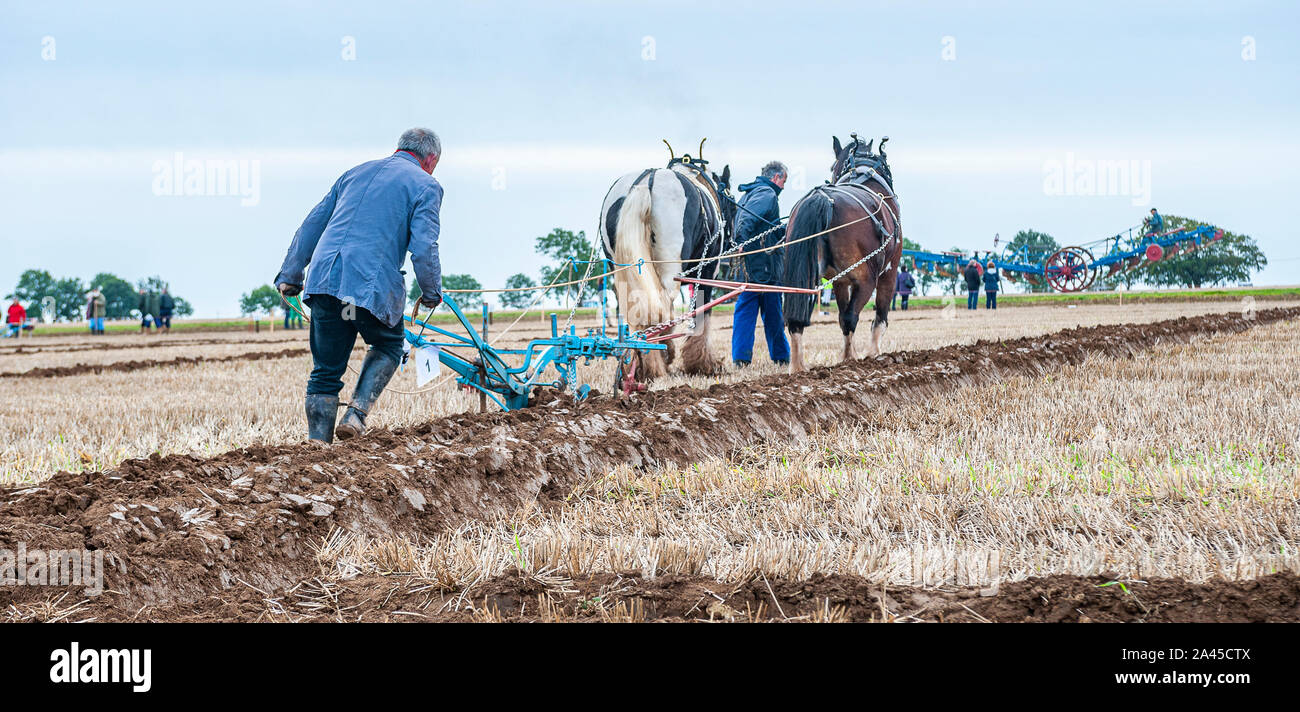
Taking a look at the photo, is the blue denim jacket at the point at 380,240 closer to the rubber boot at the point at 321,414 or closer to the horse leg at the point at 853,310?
the rubber boot at the point at 321,414

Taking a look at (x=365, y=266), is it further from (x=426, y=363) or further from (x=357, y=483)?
(x=357, y=483)

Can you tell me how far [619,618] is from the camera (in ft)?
8.10

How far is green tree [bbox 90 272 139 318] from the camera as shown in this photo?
342ft

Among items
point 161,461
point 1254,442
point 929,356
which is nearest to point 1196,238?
point 929,356

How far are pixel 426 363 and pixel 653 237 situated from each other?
327cm

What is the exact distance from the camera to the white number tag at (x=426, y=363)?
553 centimetres

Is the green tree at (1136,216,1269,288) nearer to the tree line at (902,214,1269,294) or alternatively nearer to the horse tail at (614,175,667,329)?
the tree line at (902,214,1269,294)

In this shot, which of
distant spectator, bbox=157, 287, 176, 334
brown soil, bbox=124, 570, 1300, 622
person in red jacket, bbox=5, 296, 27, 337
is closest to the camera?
brown soil, bbox=124, 570, 1300, 622

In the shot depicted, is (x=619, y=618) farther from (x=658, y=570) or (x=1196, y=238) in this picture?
(x=1196, y=238)

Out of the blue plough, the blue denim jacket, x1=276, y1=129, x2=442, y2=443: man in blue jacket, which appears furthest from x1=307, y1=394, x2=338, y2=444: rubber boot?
the blue plough

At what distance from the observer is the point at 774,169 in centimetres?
1034

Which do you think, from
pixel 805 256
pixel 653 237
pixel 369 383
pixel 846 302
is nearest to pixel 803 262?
pixel 805 256

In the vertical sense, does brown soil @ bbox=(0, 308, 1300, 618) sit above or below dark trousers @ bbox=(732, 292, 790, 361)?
below

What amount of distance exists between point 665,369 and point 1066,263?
34882mm
